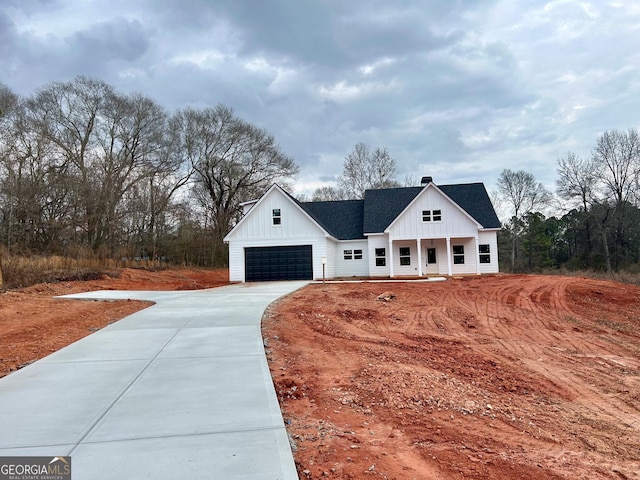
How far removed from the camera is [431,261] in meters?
26.5

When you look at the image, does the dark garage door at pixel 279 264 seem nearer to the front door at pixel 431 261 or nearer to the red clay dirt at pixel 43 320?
the front door at pixel 431 261

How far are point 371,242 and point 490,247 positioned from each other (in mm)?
7336

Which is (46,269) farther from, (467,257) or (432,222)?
(467,257)

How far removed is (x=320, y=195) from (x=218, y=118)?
16.2 meters

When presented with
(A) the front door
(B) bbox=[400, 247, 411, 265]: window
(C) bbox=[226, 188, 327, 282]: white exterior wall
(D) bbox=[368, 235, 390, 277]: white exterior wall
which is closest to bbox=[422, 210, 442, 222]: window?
(A) the front door

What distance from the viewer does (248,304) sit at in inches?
462

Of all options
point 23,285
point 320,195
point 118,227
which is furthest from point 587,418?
point 320,195

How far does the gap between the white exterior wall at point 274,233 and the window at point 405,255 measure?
542 centimetres

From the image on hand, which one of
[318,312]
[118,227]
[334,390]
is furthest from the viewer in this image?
[118,227]

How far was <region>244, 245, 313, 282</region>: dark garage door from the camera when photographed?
24203 mm

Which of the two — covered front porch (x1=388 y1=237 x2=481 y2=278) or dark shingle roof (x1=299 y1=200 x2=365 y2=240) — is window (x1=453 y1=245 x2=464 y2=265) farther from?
dark shingle roof (x1=299 y1=200 x2=365 y2=240)

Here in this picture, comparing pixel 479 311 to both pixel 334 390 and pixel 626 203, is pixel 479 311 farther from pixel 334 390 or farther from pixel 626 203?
pixel 626 203

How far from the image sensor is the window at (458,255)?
2566 centimetres

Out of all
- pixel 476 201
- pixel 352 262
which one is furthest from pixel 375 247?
pixel 476 201
